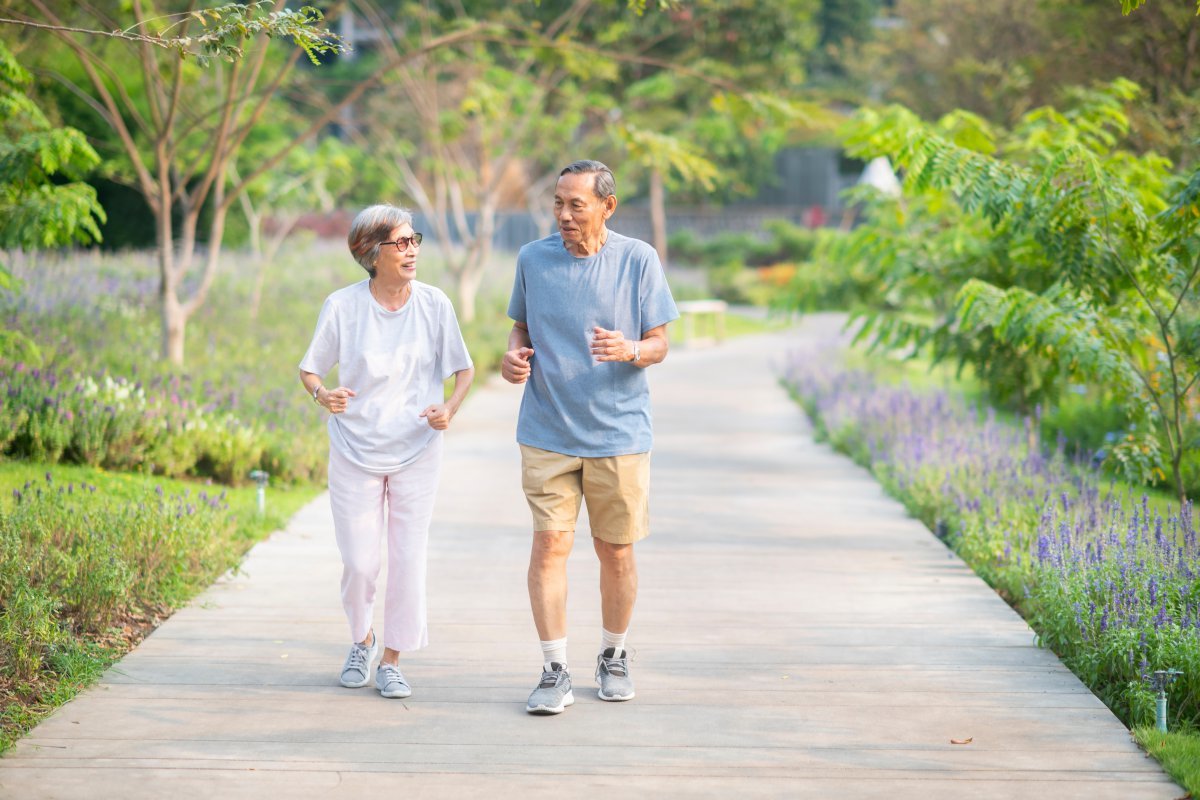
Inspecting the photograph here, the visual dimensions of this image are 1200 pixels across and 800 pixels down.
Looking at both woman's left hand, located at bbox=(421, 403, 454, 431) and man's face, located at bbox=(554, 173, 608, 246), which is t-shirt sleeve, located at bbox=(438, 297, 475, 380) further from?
man's face, located at bbox=(554, 173, 608, 246)

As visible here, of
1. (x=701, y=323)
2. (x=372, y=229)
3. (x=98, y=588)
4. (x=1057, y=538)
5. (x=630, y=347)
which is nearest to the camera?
(x=630, y=347)

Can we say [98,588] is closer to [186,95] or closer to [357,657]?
[357,657]

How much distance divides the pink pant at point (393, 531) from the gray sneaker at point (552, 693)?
52 centimetres

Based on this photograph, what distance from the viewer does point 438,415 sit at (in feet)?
16.9

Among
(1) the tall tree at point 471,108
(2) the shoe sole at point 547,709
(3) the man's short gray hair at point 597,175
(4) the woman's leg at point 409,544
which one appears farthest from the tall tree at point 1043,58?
(2) the shoe sole at point 547,709

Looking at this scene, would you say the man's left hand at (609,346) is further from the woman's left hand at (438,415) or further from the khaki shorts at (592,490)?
the woman's left hand at (438,415)

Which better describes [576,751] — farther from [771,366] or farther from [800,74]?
[800,74]

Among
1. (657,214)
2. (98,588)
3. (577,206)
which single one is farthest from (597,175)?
(657,214)

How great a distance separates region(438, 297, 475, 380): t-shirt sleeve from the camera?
529cm

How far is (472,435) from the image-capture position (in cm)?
1283

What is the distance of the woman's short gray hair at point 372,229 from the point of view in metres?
5.13

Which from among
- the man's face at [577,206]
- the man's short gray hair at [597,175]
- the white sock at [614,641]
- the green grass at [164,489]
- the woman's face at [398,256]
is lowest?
the green grass at [164,489]

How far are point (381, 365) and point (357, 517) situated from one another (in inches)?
22.4

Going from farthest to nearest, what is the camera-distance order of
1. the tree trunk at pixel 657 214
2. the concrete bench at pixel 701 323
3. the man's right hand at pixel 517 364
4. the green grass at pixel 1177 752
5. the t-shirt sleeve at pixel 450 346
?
the tree trunk at pixel 657 214 → the concrete bench at pixel 701 323 → the t-shirt sleeve at pixel 450 346 → the man's right hand at pixel 517 364 → the green grass at pixel 1177 752
